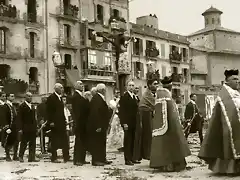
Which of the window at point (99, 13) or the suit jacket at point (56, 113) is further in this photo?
the window at point (99, 13)

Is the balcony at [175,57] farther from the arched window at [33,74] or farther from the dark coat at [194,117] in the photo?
the dark coat at [194,117]

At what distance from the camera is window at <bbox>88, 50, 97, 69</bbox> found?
40.4 metres

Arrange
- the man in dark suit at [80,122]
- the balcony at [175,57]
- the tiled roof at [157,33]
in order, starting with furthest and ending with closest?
1. the balcony at [175,57]
2. the tiled roof at [157,33]
3. the man in dark suit at [80,122]

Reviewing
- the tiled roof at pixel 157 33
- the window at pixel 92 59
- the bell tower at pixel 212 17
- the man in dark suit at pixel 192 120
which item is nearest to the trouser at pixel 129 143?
the man in dark suit at pixel 192 120

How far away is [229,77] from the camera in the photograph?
28.0 feet

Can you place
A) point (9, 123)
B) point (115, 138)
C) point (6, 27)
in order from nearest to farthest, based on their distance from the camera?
1. point (9, 123)
2. point (115, 138)
3. point (6, 27)

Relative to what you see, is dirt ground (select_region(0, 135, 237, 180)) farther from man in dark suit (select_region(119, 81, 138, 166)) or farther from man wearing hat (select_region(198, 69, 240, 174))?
man in dark suit (select_region(119, 81, 138, 166))

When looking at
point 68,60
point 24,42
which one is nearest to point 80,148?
point 24,42

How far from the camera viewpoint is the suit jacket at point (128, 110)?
10.8 metres

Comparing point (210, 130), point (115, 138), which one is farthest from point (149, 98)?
point (115, 138)

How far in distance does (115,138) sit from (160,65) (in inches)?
1405

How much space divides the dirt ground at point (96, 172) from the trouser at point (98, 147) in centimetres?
31

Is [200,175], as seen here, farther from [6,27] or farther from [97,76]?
A: [97,76]

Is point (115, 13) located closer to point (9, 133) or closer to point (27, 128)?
point (9, 133)
